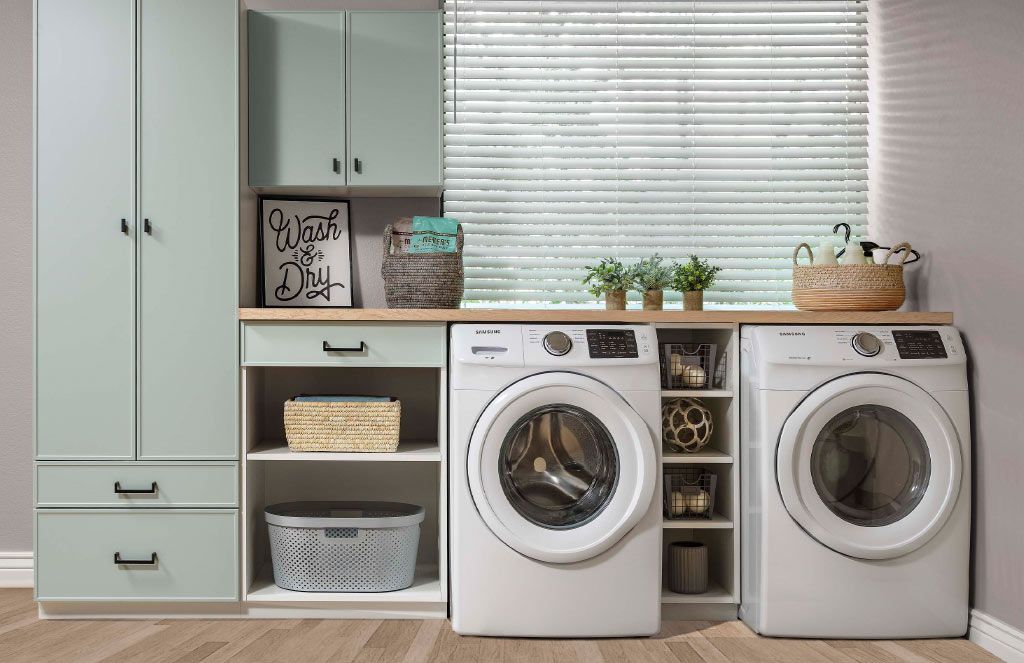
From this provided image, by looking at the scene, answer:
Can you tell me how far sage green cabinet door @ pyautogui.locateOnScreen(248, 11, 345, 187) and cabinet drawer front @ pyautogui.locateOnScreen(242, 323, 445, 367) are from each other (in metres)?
0.50

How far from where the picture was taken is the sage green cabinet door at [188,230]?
2.40m

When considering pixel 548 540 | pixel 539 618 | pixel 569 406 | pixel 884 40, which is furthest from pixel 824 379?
pixel 884 40

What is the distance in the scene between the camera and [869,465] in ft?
7.64

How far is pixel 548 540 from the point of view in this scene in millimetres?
2238

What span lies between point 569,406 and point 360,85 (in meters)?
1.22

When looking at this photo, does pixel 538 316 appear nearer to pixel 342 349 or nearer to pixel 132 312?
pixel 342 349

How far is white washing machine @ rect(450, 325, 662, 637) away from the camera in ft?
7.36

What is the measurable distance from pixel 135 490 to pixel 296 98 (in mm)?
1290

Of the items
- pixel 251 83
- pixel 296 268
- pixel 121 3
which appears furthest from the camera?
pixel 296 268

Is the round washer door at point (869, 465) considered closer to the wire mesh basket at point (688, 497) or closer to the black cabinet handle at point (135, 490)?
the wire mesh basket at point (688, 497)

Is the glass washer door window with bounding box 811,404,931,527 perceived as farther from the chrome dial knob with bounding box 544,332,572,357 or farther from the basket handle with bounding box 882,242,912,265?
the chrome dial knob with bounding box 544,332,572,357

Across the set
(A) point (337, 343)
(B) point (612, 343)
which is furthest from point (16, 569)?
(B) point (612, 343)

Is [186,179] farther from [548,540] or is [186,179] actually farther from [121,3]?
[548,540]

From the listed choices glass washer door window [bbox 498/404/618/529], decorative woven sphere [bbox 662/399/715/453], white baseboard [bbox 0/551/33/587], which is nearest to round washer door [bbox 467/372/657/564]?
glass washer door window [bbox 498/404/618/529]
